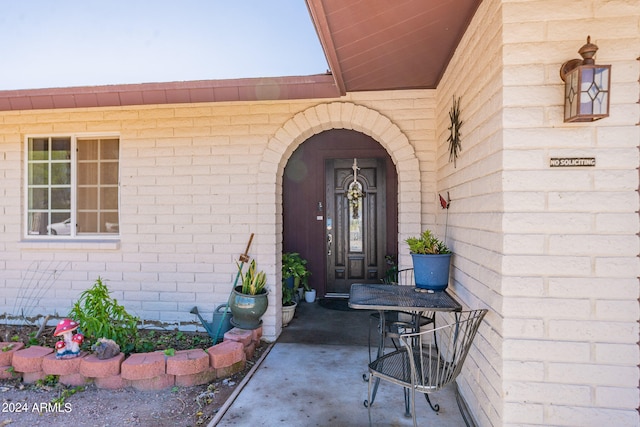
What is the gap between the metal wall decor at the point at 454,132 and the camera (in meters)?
2.87

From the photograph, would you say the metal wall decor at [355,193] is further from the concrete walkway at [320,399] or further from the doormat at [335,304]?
the concrete walkway at [320,399]

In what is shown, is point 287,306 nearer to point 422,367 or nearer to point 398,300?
point 398,300

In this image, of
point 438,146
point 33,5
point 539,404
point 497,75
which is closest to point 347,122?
point 438,146

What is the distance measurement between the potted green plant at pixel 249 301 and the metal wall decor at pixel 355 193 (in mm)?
2393

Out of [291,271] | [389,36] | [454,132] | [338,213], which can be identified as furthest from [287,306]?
[389,36]

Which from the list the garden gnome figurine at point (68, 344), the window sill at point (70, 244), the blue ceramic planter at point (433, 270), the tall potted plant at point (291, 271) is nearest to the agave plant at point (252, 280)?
the tall potted plant at point (291, 271)

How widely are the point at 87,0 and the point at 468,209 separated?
15.3ft

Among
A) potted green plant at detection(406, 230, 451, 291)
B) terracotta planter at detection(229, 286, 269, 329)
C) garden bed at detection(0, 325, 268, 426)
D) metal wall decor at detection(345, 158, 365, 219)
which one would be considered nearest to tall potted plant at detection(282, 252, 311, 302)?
terracotta planter at detection(229, 286, 269, 329)

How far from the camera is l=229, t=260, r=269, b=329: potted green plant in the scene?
3604 millimetres

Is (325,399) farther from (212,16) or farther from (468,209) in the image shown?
(212,16)

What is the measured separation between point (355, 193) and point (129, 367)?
3.89m

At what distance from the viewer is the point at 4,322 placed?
440cm

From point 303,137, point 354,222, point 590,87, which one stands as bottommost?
point 354,222

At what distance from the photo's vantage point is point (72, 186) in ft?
14.5
